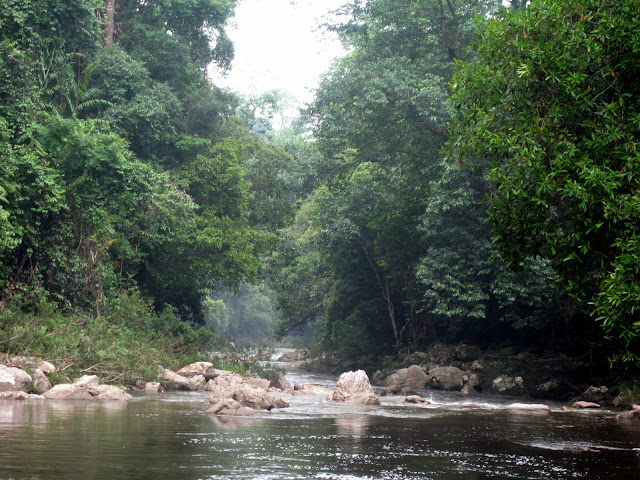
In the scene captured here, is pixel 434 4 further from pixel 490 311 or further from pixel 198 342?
pixel 198 342

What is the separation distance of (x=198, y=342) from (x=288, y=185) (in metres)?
8.70

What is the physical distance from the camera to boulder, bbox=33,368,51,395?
11.9 m

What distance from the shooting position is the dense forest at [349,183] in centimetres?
790

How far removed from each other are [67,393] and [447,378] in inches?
497

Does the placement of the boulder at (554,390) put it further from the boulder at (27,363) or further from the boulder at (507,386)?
the boulder at (27,363)

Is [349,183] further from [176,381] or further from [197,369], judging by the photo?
[176,381]

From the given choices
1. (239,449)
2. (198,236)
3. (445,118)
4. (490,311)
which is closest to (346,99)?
(445,118)

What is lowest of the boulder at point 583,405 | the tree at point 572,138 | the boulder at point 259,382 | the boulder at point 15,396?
the boulder at point 583,405

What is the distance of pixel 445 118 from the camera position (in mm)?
21922

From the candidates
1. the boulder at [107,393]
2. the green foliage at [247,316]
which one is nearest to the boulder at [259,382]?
the boulder at [107,393]

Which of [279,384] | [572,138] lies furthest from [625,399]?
[572,138]

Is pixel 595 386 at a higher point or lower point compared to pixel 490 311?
lower

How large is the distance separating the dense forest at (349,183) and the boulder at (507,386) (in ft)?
6.31

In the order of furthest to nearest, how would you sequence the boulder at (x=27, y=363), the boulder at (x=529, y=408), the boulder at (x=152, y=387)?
the boulder at (x=152, y=387) → the boulder at (x=529, y=408) → the boulder at (x=27, y=363)
